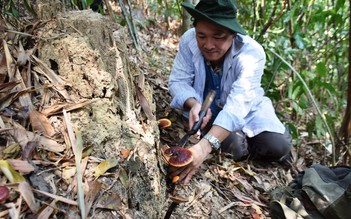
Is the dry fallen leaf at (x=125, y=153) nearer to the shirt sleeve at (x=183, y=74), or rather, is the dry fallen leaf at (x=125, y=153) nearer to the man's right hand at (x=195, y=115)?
the man's right hand at (x=195, y=115)

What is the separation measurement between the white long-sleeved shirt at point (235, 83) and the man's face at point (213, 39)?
14 centimetres

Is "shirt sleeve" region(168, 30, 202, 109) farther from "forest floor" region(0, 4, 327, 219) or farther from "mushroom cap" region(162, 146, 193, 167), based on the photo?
"mushroom cap" region(162, 146, 193, 167)

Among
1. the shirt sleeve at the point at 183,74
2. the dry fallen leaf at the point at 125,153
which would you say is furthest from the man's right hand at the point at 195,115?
the dry fallen leaf at the point at 125,153

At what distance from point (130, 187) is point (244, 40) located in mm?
1790

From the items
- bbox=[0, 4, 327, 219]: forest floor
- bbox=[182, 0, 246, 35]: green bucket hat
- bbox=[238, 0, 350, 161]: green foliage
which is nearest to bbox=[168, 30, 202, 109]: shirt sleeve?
bbox=[0, 4, 327, 219]: forest floor

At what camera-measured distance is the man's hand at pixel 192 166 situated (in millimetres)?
2358

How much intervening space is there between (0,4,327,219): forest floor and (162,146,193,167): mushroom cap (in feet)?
0.95

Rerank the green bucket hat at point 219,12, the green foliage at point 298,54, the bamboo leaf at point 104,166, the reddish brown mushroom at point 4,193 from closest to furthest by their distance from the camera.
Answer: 1. the reddish brown mushroom at point 4,193
2. the bamboo leaf at point 104,166
3. the green bucket hat at point 219,12
4. the green foliage at point 298,54

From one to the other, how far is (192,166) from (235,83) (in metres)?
0.85

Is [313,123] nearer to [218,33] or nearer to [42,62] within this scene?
[218,33]

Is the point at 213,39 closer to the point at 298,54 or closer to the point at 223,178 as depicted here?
the point at 223,178

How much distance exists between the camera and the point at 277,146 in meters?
3.42

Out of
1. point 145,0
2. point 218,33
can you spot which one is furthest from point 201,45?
point 145,0

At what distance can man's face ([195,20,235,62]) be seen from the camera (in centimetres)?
271
